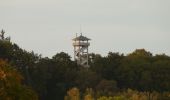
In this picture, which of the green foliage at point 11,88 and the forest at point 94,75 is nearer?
the green foliage at point 11,88

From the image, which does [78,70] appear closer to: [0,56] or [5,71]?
[0,56]

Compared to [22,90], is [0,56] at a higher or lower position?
higher

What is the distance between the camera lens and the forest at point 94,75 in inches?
3376

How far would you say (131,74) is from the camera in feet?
321

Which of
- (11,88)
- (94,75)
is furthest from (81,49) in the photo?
(11,88)

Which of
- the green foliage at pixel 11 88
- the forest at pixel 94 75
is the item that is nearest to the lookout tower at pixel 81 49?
the forest at pixel 94 75

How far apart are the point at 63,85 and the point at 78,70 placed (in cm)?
591

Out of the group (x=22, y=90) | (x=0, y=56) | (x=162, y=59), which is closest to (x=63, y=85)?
(x=0, y=56)

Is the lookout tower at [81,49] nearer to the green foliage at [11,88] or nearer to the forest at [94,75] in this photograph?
the forest at [94,75]

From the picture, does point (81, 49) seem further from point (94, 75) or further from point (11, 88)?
point (11, 88)

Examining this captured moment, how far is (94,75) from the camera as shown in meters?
93.2

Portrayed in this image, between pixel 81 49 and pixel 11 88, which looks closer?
pixel 11 88

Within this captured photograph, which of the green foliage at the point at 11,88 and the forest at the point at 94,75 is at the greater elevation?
the forest at the point at 94,75

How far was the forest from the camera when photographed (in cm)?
8575
